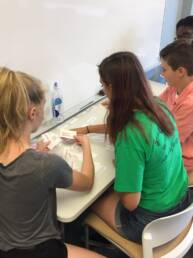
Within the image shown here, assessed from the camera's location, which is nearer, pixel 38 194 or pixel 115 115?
pixel 38 194

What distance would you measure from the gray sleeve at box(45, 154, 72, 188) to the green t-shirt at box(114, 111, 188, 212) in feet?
0.75

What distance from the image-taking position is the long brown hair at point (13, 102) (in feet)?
3.29

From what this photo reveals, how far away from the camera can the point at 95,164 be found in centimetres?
150

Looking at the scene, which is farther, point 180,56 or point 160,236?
point 180,56

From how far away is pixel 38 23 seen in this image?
1.55 m

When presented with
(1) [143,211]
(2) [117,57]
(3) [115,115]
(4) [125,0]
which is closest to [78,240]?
(1) [143,211]

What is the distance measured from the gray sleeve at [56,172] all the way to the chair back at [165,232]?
13.6 inches

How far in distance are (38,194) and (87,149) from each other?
0.42m

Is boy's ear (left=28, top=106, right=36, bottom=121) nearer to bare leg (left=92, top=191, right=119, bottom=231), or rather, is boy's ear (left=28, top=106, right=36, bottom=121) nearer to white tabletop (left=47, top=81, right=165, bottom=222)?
white tabletop (left=47, top=81, right=165, bottom=222)

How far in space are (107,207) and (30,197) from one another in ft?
1.79

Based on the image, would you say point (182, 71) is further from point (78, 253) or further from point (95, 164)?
point (78, 253)

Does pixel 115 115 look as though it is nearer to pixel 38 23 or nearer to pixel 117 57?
pixel 117 57

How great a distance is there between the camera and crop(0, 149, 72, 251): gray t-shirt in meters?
1.03

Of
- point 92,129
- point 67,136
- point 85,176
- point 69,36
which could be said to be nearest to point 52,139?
point 67,136
